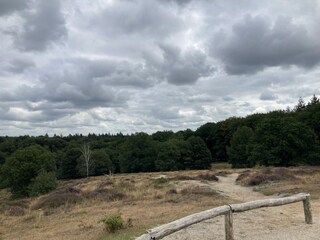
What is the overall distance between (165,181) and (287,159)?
125 ft

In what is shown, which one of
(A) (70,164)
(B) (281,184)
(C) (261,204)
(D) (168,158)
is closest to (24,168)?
(D) (168,158)

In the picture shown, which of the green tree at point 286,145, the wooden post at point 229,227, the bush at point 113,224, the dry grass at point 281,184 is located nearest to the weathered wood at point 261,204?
the wooden post at point 229,227

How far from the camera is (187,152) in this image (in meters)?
89.0

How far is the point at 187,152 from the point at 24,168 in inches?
1484

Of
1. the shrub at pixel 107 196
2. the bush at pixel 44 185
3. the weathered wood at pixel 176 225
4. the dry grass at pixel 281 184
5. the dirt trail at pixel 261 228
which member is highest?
the weathered wood at pixel 176 225

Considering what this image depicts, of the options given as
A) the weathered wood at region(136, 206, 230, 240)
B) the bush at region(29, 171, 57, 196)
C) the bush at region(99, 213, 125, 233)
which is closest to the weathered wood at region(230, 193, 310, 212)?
the weathered wood at region(136, 206, 230, 240)

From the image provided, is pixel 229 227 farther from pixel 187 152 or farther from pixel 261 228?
pixel 187 152

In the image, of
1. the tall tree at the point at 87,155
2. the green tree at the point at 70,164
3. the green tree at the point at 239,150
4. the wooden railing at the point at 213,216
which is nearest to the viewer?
the wooden railing at the point at 213,216

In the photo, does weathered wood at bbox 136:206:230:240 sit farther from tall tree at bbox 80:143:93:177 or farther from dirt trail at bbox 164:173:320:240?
tall tree at bbox 80:143:93:177

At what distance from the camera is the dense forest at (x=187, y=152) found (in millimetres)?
65125

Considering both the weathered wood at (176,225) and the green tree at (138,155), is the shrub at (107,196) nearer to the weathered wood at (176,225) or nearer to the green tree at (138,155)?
the weathered wood at (176,225)

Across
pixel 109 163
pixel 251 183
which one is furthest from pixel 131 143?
pixel 251 183

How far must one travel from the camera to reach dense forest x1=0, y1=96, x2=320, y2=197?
65.1 m

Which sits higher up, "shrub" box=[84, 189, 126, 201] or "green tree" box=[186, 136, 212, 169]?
"green tree" box=[186, 136, 212, 169]
